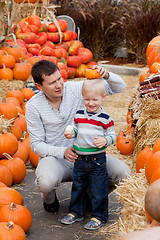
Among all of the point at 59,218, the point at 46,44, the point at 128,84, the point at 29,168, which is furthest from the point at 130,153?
the point at 46,44

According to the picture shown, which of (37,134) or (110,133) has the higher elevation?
(110,133)

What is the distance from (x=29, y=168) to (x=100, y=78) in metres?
1.84

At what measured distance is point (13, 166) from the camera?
3781 millimetres

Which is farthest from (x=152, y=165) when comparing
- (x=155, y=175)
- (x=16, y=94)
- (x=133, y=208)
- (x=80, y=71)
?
(x=80, y=71)

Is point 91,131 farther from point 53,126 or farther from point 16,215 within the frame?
point 16,215

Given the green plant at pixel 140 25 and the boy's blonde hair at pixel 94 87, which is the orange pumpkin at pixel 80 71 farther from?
the boy's blonde hair at pixel 94 87

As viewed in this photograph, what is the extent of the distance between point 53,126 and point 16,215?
2.89 feet

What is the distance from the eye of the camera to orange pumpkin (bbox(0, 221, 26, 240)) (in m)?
2.48

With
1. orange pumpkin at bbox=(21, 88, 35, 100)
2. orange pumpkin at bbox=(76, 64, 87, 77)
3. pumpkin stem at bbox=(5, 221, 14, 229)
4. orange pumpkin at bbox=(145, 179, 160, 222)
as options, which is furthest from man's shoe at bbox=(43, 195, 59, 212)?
orange pumpkin at bbox=(76, 64, 87, 77)

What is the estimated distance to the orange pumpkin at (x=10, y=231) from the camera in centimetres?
248

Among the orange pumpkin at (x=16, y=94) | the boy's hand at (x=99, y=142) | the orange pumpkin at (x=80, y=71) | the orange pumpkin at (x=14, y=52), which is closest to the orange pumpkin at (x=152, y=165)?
the boy's hand at (x=99, y=142)

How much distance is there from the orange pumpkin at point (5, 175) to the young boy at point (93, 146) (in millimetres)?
882

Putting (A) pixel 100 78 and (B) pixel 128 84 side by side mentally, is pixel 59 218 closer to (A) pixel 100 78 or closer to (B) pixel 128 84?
(A) pixel 100 78

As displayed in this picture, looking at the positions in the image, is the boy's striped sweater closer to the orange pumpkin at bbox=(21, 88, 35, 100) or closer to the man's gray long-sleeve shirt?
the man's gray long-sleeve shirt
